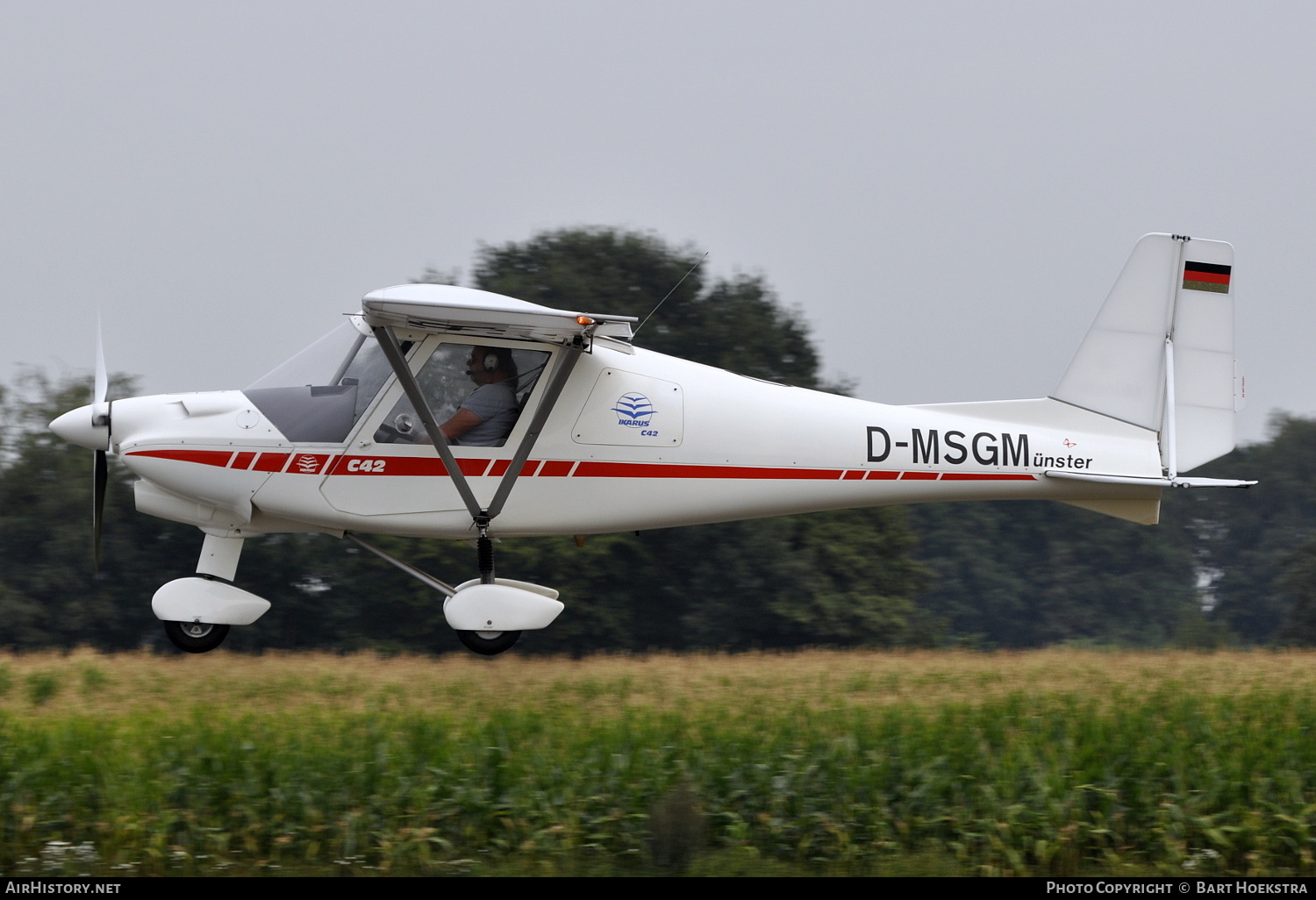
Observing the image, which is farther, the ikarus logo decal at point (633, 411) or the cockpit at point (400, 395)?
the ikarus logo decal at point (633, 411)

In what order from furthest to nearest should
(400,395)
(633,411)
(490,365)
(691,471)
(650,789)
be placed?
(691,471) < (633,411) < (490,365) < (400,395) < (650,789)

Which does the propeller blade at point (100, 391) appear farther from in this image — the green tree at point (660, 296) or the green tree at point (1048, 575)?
the green tree at point (1048, 575)

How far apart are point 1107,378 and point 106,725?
8445mm

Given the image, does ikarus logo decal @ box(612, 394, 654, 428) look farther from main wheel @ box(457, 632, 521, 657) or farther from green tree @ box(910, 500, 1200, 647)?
green tree @ box(910, 500, 1200, 647)

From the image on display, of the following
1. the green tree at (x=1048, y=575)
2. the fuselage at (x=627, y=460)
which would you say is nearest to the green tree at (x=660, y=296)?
the green tree at (x=1048, y=575)

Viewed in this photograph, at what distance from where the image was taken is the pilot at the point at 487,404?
9.41m

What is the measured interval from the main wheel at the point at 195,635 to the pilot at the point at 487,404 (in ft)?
7.79

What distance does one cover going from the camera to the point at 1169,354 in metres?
10.8

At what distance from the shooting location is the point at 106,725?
24.9ft

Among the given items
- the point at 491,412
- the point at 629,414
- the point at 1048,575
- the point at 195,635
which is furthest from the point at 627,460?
the point at 1048,575

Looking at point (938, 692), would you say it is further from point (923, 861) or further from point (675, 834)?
point (675, 834)

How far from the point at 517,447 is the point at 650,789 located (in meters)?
3.29

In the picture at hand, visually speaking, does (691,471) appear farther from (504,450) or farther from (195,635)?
(195,635)

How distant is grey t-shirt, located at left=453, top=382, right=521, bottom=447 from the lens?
9.44 meters
